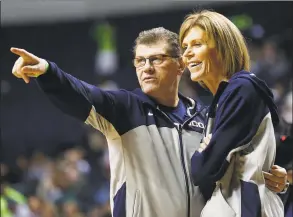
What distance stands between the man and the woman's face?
200mm

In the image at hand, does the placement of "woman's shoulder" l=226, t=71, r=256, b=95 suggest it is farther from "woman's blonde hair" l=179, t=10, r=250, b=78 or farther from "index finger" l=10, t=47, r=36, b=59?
"index finger" l=10, t=47, r=36, b=59

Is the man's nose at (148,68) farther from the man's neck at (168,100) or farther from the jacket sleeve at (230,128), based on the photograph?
the jacket sleeve at (230,128)

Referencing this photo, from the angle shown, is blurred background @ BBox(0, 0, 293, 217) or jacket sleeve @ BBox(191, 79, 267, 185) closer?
jacket sleeve @ BBox(191, 79, 267, 185)

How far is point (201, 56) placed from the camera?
1993 mm

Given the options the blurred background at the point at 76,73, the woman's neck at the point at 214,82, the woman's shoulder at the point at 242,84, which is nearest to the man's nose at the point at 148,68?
the woman's neck at the point at 214,82

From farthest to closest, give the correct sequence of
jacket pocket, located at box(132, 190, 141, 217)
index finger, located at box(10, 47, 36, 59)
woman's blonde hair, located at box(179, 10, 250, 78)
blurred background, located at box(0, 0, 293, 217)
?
blurred background, located at box(0, 0, 293, 217) → jacket pocket, located at box(132, 190, 141, 217) → woman's blonde hair, located at box(179, 10, 250, 78) → index finger, located at box(10, 47, 36, 59)

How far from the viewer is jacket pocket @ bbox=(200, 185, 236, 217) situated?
1.84 metres

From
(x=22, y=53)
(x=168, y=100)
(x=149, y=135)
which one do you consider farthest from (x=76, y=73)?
(x=22, y=53)

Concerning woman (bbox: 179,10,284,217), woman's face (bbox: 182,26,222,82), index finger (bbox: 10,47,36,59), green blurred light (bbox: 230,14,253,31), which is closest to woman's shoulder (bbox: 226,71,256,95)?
woman (bbox: 179,10,284,217)

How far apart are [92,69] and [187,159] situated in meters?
5.30

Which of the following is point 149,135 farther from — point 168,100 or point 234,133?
point 234,133

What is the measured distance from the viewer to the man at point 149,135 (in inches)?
81.5

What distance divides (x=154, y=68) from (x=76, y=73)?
4.94 m

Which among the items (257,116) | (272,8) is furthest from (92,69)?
(257,116)
